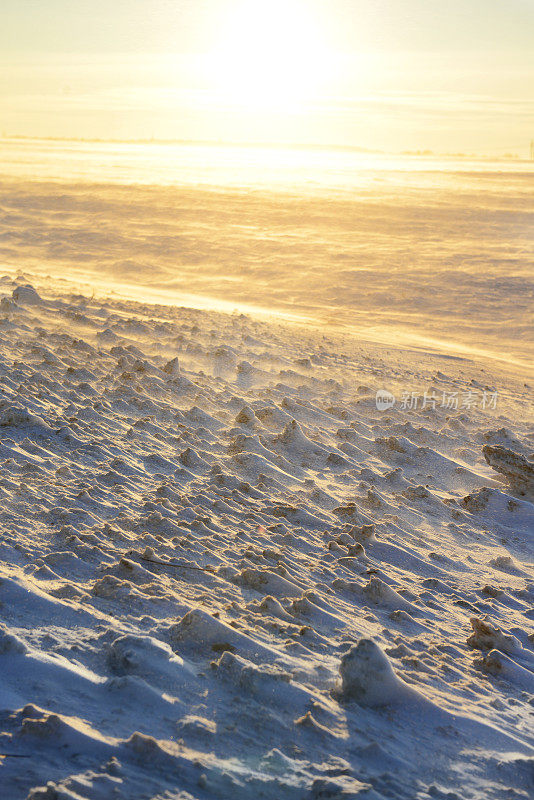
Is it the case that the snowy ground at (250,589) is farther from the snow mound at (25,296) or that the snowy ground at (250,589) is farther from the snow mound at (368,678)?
the snow mound at (25,296)

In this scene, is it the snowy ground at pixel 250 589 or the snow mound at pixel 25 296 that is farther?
the snow mound at pixel 25 296

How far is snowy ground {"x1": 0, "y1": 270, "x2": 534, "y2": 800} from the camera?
1754 mm

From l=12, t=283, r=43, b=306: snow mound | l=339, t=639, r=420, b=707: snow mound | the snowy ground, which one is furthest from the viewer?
l=12, t=283, r=43, b=306: snow mound

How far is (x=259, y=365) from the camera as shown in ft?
19.3

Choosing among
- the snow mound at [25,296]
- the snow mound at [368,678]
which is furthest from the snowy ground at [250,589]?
the snow mound at [25,296]

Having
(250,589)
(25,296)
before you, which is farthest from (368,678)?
(25,296)

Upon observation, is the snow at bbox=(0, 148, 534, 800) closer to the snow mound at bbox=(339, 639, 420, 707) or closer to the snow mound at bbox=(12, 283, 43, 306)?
the snow mound at bbox=(339, 639, 420, 707)

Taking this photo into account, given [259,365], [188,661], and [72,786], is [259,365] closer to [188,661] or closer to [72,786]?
[188,661]

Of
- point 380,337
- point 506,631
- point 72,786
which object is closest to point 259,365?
point 380,337

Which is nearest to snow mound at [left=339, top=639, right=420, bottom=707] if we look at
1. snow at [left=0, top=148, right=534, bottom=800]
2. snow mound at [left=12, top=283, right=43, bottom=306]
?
snow at [left=0, top=148, right=534, bottom=800]

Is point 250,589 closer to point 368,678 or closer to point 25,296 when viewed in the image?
point 368,678

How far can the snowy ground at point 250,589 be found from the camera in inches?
69.1

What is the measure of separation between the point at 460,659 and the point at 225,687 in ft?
2.91

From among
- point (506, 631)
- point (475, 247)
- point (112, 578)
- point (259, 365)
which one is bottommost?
point (506, 631)
